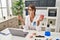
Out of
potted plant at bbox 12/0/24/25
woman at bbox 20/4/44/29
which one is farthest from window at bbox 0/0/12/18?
woman at bbox 20/4/44/29

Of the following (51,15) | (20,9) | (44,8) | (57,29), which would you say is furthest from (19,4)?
(57,29)

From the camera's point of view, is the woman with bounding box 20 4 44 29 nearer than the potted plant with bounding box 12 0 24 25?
Yes

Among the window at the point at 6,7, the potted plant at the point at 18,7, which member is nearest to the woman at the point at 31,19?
the potted plant at the point at 18,7

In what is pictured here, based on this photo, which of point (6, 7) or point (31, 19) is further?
point (6, 7)

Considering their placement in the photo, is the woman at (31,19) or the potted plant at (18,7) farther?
the potted plant at (18,7)

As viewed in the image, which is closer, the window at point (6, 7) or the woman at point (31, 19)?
the woman at point (31, 19)

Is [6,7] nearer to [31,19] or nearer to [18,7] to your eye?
[18,7]

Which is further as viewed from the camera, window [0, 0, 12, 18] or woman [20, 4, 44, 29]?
window [0, 0, 12, 18]

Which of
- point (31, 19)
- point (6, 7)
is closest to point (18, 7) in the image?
point (6, 7)

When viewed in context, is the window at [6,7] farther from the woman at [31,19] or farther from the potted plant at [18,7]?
the woman at [31,19]

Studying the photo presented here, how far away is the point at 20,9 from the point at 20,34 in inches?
89.5

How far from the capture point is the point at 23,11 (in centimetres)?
375

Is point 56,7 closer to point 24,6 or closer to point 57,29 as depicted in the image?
point 57,29

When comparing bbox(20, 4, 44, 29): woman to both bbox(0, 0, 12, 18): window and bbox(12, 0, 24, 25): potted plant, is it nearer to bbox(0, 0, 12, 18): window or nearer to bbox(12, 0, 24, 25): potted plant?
bbox(12, 0, 24, 25): potted plant
